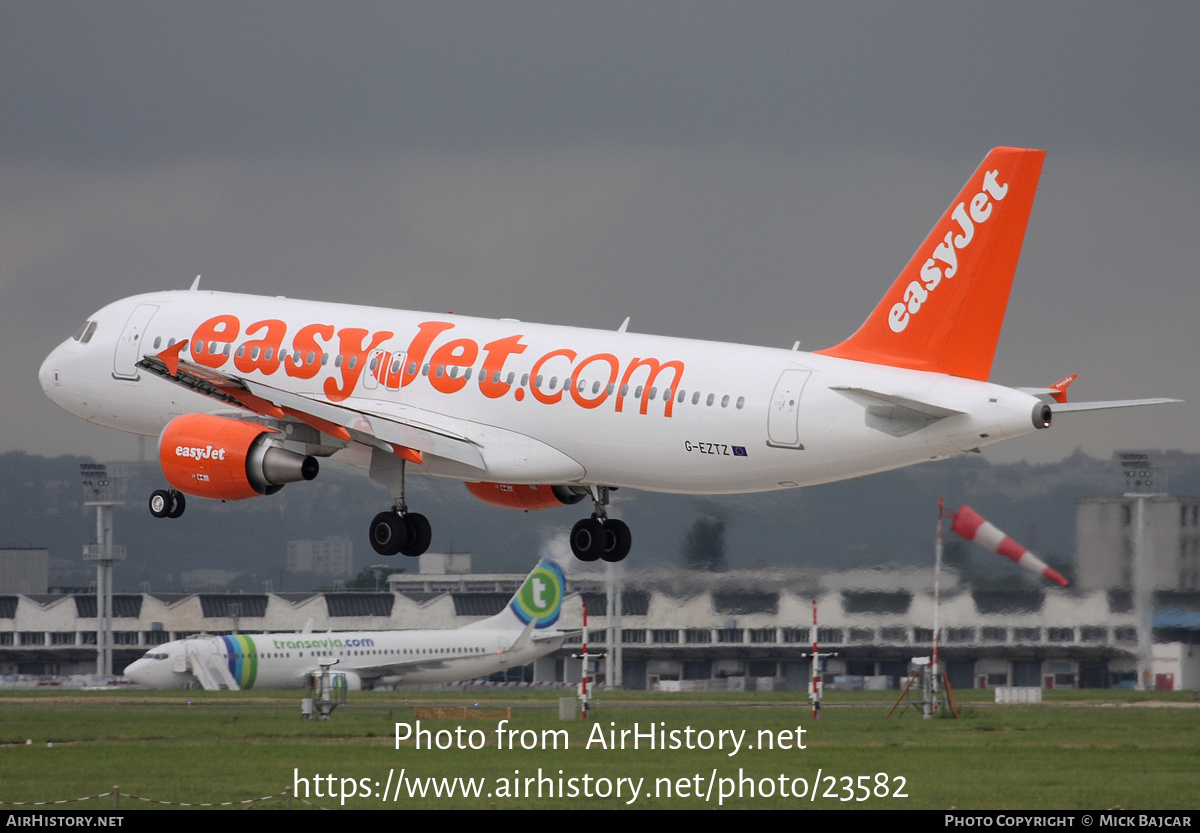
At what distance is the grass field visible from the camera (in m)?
41.1

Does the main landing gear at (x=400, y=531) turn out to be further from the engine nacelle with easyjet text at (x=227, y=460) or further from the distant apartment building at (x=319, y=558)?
the distant apartment building at (x=319, y=558)

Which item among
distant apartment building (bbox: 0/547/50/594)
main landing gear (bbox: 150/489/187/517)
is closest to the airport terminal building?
main landing gear (bbox: 150/489/187/517)

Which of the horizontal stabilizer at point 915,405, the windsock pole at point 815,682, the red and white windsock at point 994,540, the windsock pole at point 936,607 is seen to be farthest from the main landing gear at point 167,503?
the red and white windsock at point 994,540

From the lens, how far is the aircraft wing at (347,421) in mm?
38250

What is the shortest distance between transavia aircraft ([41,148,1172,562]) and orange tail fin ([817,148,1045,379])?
4 centimetres

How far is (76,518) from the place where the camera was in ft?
463

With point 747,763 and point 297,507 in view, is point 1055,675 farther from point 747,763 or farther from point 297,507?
point 297,507

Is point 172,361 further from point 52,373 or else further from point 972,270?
point 972,270

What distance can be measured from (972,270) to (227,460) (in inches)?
661

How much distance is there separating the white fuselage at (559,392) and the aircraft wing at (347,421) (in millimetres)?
212

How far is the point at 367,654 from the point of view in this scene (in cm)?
8838

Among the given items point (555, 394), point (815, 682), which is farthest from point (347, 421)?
point (815, 682)

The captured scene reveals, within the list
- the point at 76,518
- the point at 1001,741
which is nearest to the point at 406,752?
the point at 1001,741
